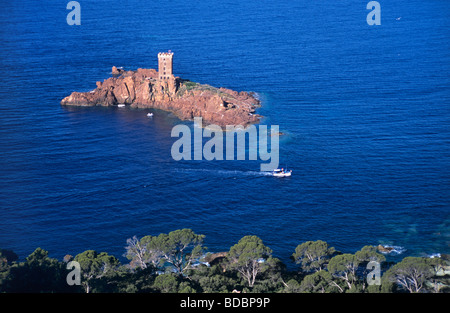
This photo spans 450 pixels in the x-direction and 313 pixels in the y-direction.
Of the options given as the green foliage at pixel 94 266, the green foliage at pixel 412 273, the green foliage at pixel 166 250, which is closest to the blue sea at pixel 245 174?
the green foliage at pixel 166 250

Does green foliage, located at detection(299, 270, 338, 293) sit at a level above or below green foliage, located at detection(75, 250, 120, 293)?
below

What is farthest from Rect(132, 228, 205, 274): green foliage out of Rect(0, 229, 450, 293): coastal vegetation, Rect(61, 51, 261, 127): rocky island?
Rect(61, 51, 261, 127): rocky island

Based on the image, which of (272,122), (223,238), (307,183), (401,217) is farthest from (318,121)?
(223,238)

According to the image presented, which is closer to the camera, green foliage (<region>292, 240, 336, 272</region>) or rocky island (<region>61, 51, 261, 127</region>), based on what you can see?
green foliage (<region>292, 240, 336, 272</region>)

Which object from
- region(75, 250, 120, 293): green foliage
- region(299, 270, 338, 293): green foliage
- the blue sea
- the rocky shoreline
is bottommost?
region(299, 270, 338, 293): green foliage

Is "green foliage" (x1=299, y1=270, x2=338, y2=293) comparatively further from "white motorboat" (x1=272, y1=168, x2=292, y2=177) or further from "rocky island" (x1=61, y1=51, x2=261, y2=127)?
"rocky island" (x1=61, y1=51, x2=261, y2=127)

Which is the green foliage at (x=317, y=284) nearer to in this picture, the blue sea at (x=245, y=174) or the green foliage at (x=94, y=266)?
the blue sea at (x=245, y=174)

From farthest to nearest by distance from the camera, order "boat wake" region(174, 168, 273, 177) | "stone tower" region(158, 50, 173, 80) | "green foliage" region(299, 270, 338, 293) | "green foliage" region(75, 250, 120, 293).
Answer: "stone tower" region(158, 50, 173, 80), "boat wake" region(174, 168, 273, 177), "green foliage" region(75, 250, 120, 293), "green foliage" region(299, 270, 338, 293)

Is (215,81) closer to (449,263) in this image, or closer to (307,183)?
(307,183)
